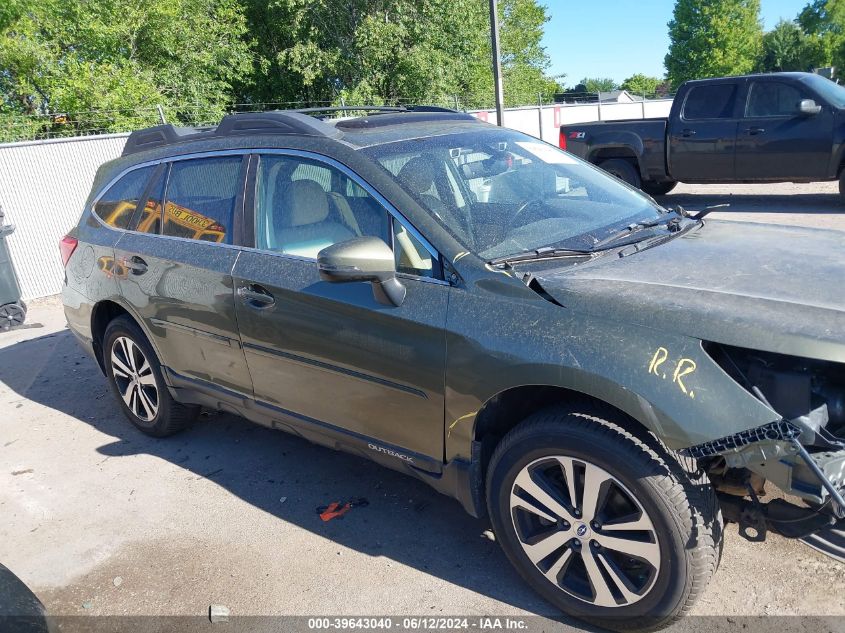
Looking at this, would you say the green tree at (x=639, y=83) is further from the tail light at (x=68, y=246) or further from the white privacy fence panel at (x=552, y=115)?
the tail light at (x=68, y=246)

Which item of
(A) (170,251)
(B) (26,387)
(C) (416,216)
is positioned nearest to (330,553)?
(C) (416,216)

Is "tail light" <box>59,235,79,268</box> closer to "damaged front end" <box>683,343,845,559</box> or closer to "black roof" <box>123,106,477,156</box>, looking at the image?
"black roof" <box>123,106,477,156</box>

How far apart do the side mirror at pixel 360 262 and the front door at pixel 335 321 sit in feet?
0.50

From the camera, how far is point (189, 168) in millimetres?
4027

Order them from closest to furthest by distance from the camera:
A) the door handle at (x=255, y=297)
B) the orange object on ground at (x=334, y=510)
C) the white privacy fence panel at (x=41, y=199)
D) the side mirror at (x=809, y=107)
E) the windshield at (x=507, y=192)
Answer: the windshield at (x=507, y=192)
the door handle at (x=255, y=297)
the orange object on ground at (x=334, y=510)
the white privacy fence panel at (x=41, y=199)
the side mirror at (x=809, y=107)

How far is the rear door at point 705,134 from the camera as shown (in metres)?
10.7

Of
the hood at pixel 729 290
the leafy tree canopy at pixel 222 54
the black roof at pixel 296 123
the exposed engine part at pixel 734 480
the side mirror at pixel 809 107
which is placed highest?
the leafy tree canopy at pixel 222 54

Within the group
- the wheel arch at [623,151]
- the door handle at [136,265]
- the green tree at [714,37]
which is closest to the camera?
the door handle at [136,265]

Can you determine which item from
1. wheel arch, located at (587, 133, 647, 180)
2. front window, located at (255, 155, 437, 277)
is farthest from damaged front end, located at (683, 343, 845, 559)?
wheel arch, located at (587, 133, 647, 180)

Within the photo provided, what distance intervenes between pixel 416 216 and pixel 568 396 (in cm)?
96

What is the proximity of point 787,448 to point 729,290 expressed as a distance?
1.95 ft

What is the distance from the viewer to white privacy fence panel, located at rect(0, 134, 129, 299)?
30.1ft

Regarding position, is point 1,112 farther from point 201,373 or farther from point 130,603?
point 130,603

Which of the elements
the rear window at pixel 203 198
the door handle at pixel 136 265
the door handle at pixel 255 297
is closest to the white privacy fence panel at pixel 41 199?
the door handle at pixel 136 265
